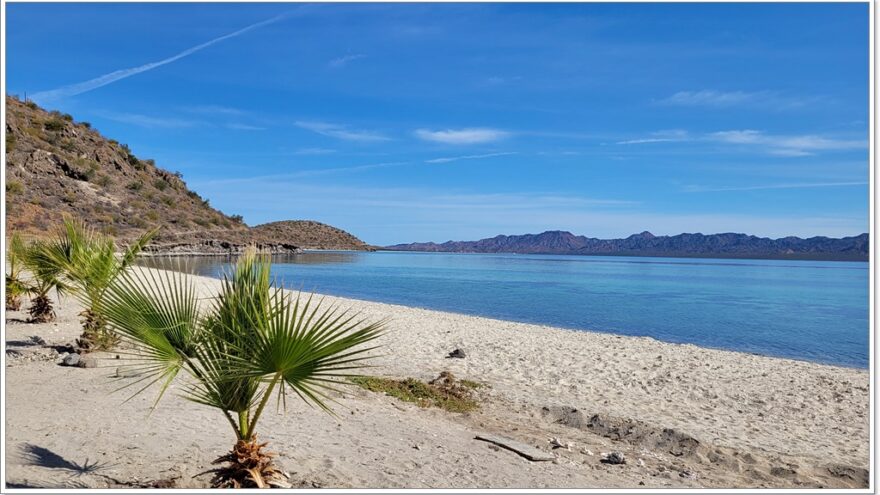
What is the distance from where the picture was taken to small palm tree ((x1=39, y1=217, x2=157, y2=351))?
28.0ft

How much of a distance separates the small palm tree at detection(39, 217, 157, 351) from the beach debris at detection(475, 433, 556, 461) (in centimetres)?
474

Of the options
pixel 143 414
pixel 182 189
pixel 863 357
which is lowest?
pixel 863 357

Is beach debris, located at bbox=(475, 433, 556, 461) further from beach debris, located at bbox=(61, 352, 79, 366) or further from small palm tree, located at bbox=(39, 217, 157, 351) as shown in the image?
beach debris, located at bbox=(61, 352, 79, 366)

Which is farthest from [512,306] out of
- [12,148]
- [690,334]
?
[12,148]

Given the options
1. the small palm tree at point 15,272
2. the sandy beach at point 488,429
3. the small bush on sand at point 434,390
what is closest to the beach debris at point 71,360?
the sandy beach at point 488,429

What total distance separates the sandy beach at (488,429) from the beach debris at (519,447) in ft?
0.44

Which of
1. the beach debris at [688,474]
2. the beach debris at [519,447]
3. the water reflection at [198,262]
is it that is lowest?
the beach debris at [688,474]

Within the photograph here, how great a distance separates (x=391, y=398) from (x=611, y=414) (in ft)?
9.96

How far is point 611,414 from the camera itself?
340 inches

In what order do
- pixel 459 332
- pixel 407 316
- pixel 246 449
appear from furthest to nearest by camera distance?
pixel 407 316
pixel 459 332
pixel 246 449

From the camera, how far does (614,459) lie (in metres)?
6.56

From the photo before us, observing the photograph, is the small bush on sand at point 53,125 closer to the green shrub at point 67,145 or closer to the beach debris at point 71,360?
the green shrub at point 67,145

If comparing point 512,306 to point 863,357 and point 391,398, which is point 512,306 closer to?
point 863,357

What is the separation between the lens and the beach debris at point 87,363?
30.0 feet
